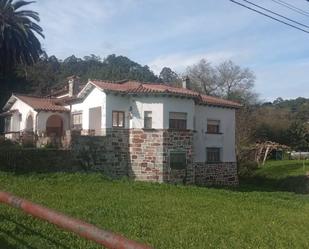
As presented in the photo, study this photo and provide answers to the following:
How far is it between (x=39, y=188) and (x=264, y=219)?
29.6 ft

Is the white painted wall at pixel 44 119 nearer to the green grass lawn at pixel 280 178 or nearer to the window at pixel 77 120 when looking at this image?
the window at pixel 77 120

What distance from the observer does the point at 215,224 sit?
14.5 m

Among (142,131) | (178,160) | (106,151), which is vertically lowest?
(178,160)

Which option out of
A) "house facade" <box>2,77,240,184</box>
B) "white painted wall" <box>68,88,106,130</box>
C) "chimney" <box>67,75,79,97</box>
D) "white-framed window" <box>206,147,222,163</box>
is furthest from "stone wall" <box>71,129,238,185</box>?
"chimney" <box>67,75,79,97</box>

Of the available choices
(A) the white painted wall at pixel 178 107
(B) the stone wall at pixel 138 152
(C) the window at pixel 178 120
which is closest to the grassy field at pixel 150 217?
(B) the stone wall at pixel 138 152

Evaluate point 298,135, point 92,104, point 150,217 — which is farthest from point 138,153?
point 298,135

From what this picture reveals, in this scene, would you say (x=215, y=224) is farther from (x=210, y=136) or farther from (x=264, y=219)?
(x=210, y=136)

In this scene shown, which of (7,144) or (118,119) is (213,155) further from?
(7,144)

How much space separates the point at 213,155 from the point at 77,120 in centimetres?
1073

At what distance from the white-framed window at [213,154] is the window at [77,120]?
385 inches

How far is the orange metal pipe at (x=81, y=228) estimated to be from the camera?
9.54 feet

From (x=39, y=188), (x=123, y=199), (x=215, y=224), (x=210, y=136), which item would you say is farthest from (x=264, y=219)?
(x=210, y=136)

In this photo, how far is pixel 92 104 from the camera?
3481cm

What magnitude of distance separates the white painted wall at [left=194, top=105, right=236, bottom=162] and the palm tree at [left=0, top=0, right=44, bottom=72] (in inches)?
499
